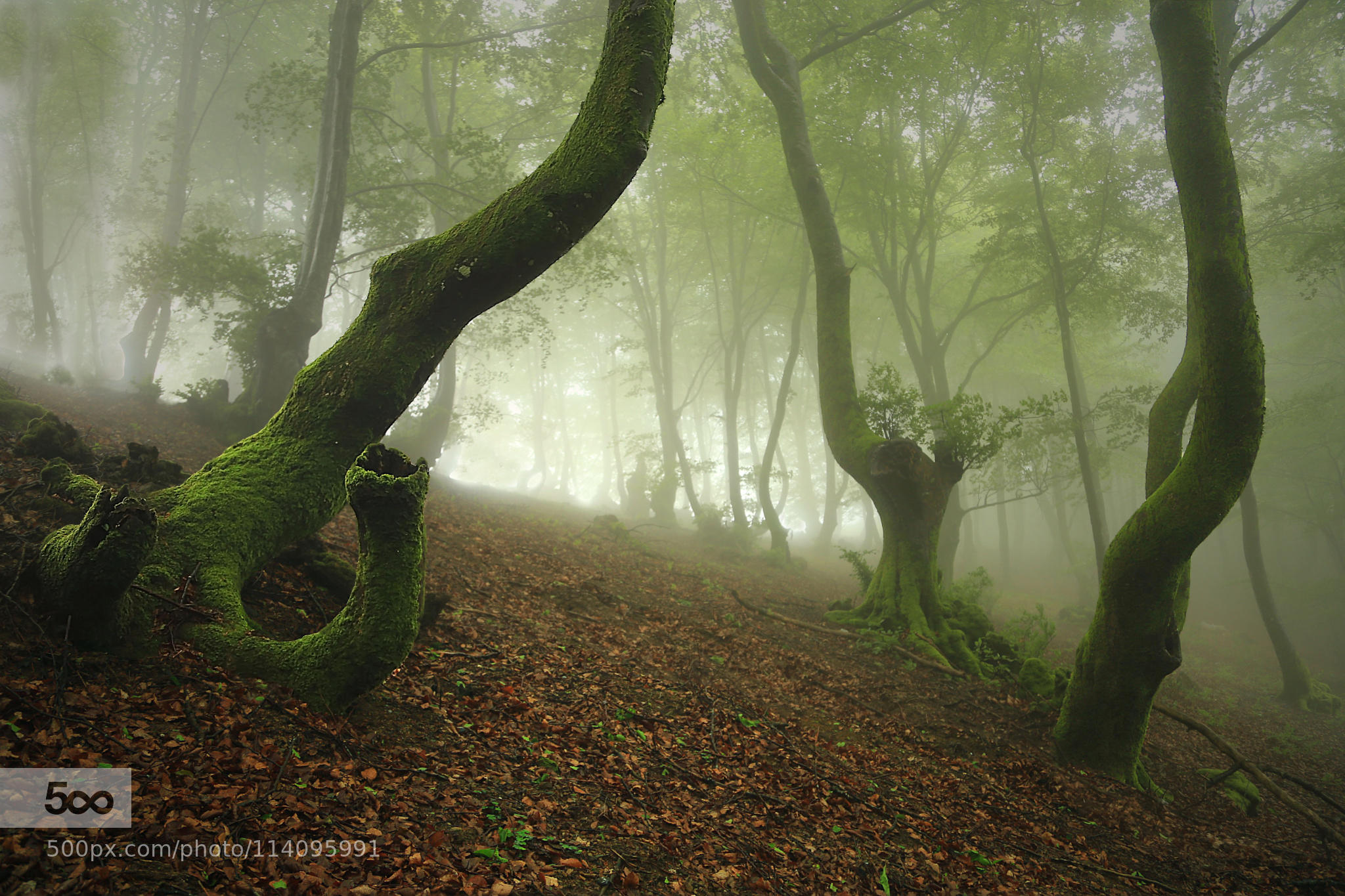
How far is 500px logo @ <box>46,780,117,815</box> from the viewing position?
2.06 metres

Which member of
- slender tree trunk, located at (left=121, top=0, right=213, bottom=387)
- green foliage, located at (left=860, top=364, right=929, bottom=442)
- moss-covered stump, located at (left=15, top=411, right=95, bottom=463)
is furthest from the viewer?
slender tree trunk, located at (left=121, top=0, right=213, bottom=387)

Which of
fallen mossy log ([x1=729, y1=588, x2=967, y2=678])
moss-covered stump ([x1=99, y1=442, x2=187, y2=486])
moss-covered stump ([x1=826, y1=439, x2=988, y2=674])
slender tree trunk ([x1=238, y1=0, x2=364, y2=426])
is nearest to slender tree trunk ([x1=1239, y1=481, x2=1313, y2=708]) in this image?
moss-covered stump ([x1=826, y1=439, x2=988, y2=674])

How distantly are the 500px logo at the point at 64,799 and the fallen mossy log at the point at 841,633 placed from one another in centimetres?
787

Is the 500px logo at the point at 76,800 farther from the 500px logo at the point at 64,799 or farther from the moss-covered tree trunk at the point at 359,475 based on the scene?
the moss-covered tree trunk at the point at 359,475

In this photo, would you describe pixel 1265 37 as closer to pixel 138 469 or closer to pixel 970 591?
pixel 970 591

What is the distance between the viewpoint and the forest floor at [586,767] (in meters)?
2.41

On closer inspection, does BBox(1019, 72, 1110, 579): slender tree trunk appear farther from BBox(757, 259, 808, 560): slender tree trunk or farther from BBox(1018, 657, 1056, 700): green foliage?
BBox(1018, 657, 1056, 700): green foliage

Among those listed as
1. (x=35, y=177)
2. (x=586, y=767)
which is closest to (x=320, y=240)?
(x=586, y=767)

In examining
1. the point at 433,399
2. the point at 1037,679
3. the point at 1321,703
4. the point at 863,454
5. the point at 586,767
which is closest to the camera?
the point at 586,767

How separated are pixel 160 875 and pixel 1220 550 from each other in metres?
37.7

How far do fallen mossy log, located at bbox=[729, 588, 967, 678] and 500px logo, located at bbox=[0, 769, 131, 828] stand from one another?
7874 mm

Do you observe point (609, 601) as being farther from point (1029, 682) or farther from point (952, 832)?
point (1029, 682)

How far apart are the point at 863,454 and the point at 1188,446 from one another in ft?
13.3

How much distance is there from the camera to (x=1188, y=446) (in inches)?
215
